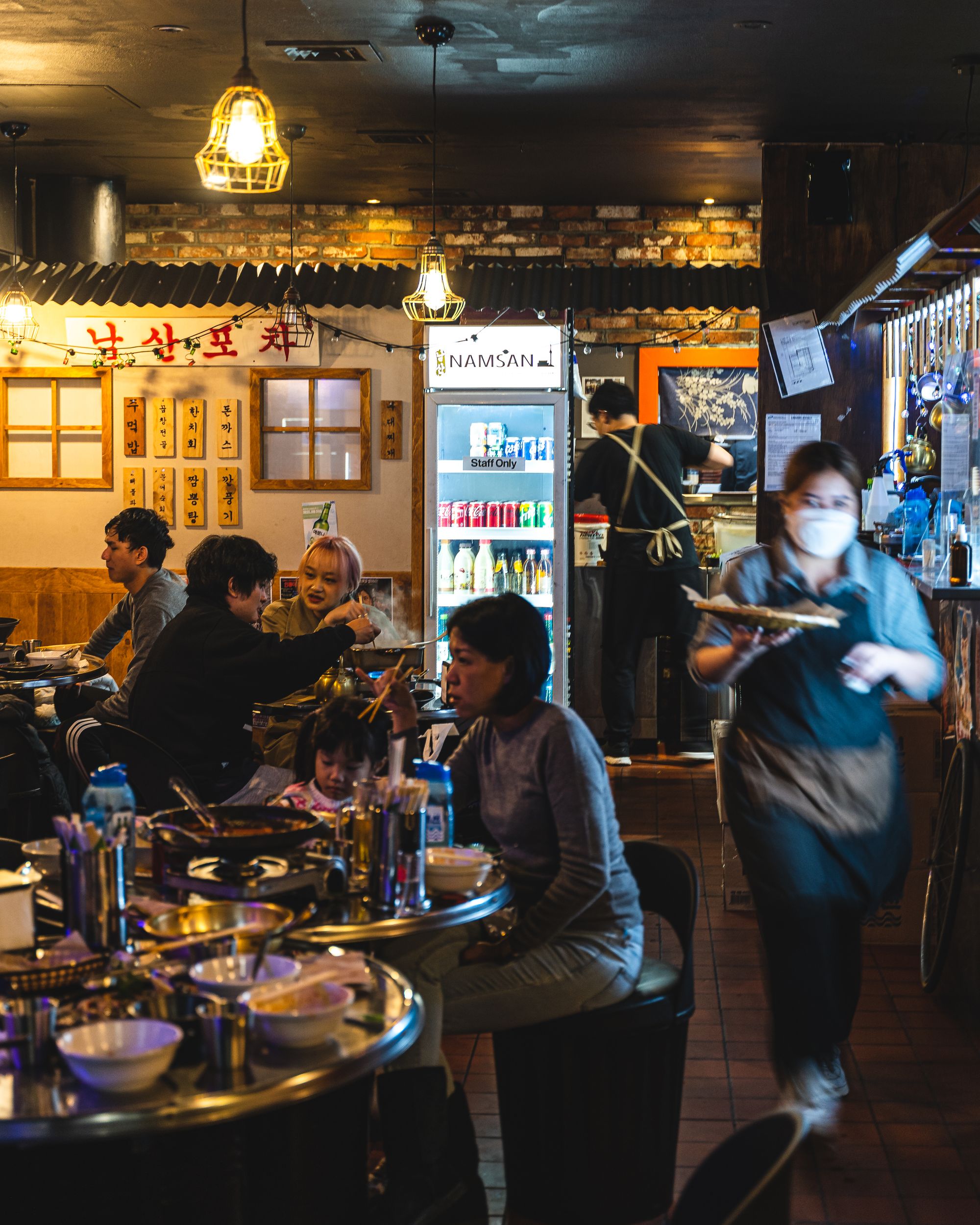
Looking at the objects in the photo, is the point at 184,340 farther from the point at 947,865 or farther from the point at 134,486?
the point at 947,865

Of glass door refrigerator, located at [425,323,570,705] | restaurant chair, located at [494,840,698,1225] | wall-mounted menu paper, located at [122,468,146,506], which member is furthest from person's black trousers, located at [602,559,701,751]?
restaurant chair, located at [494,840,698,1225]

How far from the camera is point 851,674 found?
9.94 ft

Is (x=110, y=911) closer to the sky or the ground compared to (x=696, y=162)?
closer to the ground

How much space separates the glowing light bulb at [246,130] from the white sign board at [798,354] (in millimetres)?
4098

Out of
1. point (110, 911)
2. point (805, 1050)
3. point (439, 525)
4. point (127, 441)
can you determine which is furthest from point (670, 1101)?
point (127, 441)

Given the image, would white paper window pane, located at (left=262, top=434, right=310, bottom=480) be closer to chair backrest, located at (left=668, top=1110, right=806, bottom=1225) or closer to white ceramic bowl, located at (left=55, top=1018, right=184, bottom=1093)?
white ceramic bowl, located at (left=55, top=1018, right=184, bottom=1093)

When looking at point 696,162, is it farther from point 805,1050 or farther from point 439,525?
point 805,1050

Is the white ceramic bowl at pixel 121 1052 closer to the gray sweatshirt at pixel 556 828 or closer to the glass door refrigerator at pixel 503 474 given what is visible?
the gray sweatshirt at pixel 556 828

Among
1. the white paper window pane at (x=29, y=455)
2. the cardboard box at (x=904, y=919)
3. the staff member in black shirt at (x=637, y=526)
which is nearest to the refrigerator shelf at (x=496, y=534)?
the staff member in black shirt at (x=637, y=526)

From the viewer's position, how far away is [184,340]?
7598mm

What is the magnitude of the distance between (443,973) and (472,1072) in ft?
3.79

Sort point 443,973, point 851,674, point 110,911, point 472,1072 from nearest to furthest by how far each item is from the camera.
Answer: point 110,911 → point 443,973 → point 851,674 → point 472,1072

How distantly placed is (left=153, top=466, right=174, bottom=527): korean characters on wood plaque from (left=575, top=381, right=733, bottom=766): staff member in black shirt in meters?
2.40

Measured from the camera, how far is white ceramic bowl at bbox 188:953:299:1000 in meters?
1.99
